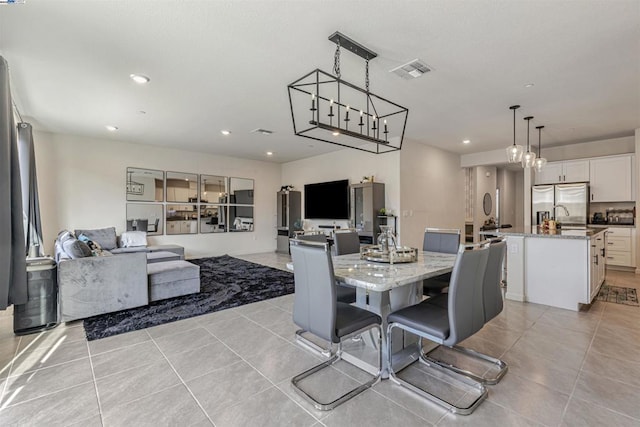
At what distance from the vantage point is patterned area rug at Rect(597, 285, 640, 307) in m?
3.88

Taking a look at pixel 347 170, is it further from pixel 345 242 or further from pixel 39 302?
pixel 39 302

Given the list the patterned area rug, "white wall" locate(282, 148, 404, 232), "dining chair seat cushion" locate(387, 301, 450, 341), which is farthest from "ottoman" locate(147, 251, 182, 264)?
the patterned area rug

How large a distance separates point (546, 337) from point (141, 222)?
7.49m

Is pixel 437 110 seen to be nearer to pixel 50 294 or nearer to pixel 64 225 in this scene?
pixel 50 294

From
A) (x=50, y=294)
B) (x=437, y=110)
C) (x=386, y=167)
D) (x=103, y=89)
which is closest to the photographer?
(x=50, y=294)

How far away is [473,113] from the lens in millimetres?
4660

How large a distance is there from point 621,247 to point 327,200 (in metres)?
6.04

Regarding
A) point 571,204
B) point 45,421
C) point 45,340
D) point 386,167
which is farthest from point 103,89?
point 571,204

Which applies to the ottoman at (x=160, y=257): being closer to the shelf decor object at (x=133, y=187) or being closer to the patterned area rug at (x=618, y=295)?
the shelf decor object at (x=133, y=187)

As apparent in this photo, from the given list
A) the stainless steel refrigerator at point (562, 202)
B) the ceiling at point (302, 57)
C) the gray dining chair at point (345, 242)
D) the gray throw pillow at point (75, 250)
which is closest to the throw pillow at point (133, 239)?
the ceiling at point (302, 57)

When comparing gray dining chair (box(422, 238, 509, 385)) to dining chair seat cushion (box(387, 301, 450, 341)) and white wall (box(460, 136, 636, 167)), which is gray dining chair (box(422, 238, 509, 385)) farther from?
white wall (box(460, 136, 636, 167))

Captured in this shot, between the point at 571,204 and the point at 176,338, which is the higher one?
the point at 571,204

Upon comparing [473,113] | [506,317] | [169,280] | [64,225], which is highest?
[473,113]

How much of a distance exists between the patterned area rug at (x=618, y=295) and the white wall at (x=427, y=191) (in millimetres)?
3068
